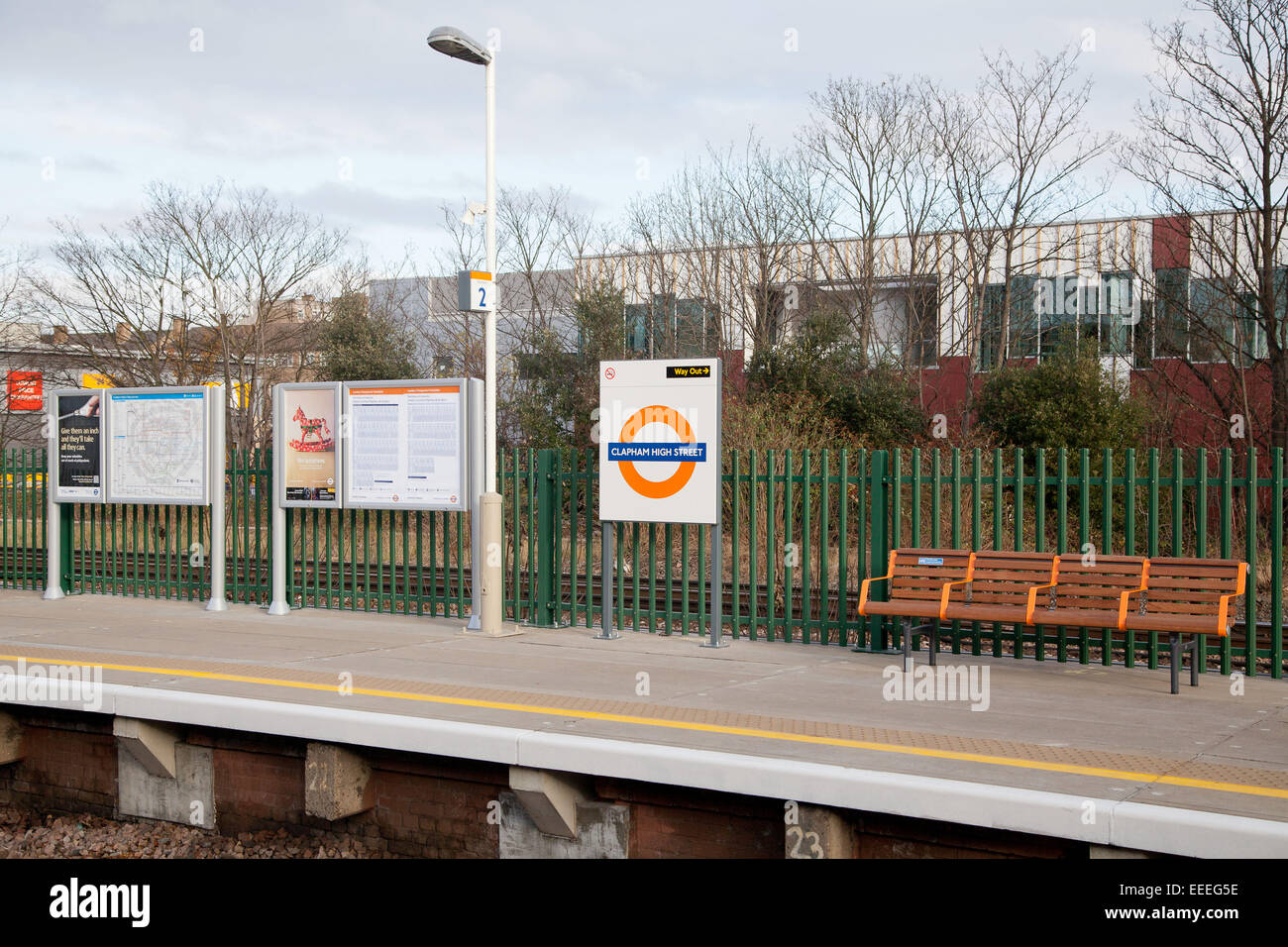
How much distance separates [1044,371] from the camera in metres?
23.7

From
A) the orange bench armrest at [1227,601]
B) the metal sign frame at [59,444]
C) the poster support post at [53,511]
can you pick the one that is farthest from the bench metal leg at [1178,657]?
the poster support post at [53,511]

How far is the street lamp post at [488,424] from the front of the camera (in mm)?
11586

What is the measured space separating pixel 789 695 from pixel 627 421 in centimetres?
375

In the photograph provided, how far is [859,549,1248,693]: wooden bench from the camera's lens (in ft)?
28.7

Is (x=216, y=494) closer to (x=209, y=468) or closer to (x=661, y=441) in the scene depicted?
(x=209, y=468)

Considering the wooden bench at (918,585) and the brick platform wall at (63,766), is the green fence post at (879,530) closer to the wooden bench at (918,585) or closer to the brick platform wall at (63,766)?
the wooden bench at (918,585)

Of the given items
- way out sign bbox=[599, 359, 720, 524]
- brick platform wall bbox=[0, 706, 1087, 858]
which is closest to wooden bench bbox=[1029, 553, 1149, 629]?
way out sign bbox=[599, 359, 720, 524]

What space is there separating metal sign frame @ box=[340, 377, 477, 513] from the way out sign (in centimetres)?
159

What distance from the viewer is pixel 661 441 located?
11297 mm

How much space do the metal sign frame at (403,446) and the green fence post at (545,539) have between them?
0.70m

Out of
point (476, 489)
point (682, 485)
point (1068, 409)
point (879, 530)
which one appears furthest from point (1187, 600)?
point (1068, 409)

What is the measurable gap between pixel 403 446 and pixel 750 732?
658 cm
